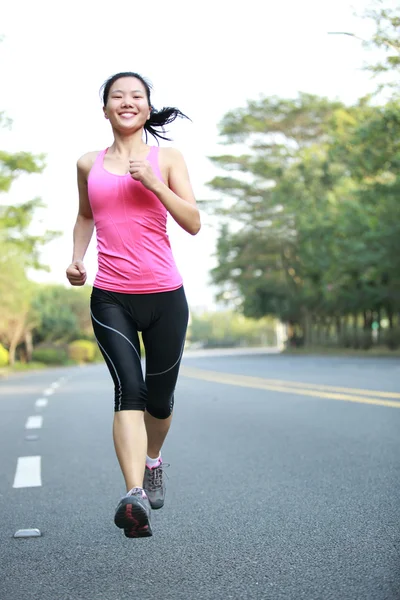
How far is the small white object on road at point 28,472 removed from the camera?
21.6ft

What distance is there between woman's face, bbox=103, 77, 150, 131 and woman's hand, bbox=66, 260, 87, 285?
2.10 ft

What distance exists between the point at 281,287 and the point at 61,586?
185 ft

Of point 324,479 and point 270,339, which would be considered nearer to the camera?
point 324,479

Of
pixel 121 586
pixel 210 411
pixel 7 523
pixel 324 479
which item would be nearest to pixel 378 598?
pixel 121 586

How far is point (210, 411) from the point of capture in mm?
12727

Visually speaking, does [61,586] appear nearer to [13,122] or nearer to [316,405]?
[316,405]

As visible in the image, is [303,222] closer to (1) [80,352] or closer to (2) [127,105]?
(1) [80,352]

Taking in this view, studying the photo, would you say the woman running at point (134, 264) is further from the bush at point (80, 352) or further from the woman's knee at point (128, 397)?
the bush at point (80, 352)

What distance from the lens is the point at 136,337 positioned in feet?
14.1

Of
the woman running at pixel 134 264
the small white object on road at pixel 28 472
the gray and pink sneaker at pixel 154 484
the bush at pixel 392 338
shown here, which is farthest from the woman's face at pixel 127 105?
the bush at pixel 392 338

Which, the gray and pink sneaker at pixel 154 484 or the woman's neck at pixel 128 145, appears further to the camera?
the gray and pink sneaker at pixel 154 484

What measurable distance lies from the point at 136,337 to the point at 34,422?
7.79 meters

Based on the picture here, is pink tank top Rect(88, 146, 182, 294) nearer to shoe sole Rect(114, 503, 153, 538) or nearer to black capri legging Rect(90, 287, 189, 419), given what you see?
black capri legging Rect(90, 287, 189, 419)

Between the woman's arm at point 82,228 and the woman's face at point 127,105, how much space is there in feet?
0.74
